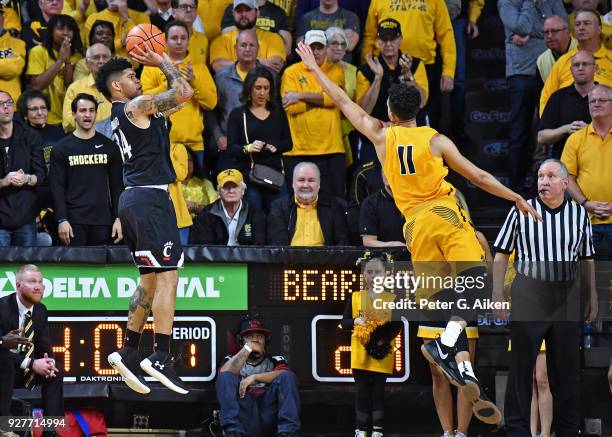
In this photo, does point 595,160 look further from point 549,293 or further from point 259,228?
point 259,228

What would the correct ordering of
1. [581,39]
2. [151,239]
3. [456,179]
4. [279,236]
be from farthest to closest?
[456,179], [581,39], [279,236], [151,239]

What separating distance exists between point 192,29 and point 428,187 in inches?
216

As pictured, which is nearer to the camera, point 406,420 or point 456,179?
point 406,420

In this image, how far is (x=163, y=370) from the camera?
32.4 feet

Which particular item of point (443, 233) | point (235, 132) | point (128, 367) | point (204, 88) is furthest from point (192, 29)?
point (128, 367)

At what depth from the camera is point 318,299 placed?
1161cm

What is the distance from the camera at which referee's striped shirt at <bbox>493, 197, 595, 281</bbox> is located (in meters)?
11.1

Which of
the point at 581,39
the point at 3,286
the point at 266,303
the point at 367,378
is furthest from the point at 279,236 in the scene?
the point at 581,39

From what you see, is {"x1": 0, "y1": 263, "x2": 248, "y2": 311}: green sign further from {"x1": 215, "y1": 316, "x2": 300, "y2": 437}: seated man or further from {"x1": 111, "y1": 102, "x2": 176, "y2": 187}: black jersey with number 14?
{"x1": 111, "y1": 102, "x2": 176, "y2": 187}: black jersey with number 14

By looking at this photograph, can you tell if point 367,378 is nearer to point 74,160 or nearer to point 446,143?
point 446,143

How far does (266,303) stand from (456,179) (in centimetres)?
435

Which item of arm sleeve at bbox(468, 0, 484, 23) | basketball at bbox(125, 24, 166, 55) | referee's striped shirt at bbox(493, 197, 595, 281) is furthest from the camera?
arm sleeve at bbox(468, 0, 484, 23)

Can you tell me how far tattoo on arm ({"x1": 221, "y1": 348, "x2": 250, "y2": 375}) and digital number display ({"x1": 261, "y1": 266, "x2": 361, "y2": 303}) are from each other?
0.56m

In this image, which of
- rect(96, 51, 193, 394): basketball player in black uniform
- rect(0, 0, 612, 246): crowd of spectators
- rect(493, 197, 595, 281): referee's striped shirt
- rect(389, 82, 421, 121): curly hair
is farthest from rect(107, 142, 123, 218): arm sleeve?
rect(493, 197, 595, 281): referee's striped shirt
